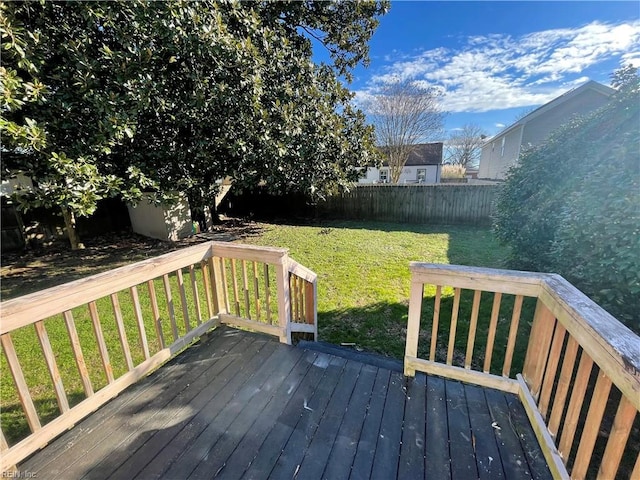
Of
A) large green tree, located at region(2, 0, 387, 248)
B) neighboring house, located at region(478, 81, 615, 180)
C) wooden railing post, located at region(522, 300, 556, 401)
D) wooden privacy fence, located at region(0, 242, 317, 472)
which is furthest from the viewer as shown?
neighboring house, located at region(478, 81, 615, 180)

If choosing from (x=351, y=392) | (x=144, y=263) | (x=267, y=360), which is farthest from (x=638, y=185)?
(x=144, y=263)

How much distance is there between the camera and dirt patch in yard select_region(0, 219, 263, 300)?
512 cm

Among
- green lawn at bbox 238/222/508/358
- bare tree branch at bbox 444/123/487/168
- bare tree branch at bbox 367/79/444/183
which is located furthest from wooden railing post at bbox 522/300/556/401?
bare tree branch at bbox 444/123/487/168

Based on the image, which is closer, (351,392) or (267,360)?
(351,392)

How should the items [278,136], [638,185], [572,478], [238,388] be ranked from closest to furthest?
[572,478] < [638,185] < [238,388] < [278,136]

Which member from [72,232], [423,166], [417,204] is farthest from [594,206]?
[423,166]

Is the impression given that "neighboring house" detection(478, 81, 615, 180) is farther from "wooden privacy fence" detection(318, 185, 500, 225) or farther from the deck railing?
the deck railing

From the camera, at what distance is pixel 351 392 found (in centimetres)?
212

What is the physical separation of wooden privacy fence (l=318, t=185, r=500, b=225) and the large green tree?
3892mm

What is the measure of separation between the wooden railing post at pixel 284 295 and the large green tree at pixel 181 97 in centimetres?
345

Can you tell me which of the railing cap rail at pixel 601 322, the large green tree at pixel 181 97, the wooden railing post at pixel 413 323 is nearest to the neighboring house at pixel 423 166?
the large green tree at pixel 181 97

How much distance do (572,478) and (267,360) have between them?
6.78 feet

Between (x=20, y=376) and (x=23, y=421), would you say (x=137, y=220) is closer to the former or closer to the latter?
(x=23, y=421)

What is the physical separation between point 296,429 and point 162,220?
7651 mm
